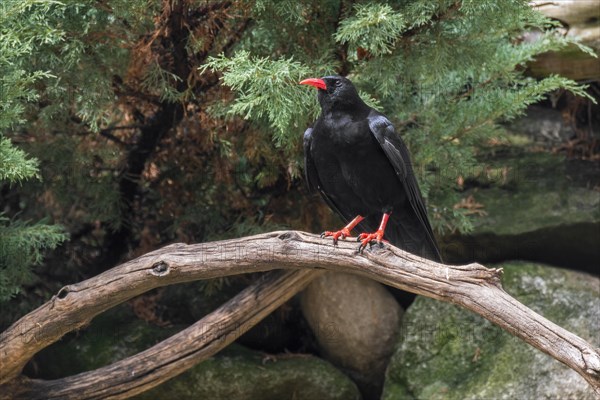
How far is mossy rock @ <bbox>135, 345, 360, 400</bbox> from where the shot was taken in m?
4.10

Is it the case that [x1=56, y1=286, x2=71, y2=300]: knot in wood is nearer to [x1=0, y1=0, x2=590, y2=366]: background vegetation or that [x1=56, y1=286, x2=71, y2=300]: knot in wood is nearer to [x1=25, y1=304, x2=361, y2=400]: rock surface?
[x1=0, y1=0, x2=590, y2=366]: background vegetation

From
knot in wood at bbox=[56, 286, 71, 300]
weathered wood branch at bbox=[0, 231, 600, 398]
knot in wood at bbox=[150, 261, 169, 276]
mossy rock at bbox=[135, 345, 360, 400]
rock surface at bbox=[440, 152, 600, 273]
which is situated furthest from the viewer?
rock surface at bbox=[440, 152, 600, 273]

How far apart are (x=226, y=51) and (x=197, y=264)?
1152 mm

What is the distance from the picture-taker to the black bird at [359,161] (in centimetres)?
331

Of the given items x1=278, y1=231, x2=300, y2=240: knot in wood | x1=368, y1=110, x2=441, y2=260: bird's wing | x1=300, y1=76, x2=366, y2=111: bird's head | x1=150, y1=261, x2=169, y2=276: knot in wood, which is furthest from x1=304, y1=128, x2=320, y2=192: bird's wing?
x1=150, y1=261, x2=169, y2=276: knot in wood

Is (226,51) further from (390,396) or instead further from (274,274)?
(390,396)

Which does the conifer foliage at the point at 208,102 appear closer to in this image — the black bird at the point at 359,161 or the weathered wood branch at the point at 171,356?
the black bird at the point at 359,161

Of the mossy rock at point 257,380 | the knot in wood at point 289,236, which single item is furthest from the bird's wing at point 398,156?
the mossy rock at point 257,380

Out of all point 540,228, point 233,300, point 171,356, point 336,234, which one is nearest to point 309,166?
point 336,234

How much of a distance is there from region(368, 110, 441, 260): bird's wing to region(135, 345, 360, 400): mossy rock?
1.25 metres

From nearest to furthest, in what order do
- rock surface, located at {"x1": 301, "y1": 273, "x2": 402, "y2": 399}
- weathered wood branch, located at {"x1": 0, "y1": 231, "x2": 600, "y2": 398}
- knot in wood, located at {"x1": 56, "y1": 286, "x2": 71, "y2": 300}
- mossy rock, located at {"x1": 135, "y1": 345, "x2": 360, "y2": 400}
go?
weathered wood branch, located at {"x1": 0, "y1": 231, "x2": 600, "y2": 398}
knot in wood, located at {"x1": 56, "y1": 286, "x2": 71, "y2": 300}
mossy rock, located at {"x1": 135, "y1": 345, "x2": 360, "y2": 400}
rock surface, located at {"x1": 301, "y1": 273, "x2": 402, "y2": 399}

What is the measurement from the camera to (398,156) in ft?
10.8

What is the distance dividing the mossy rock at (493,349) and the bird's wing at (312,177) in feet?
3.27

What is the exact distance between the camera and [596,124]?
5.10 m
